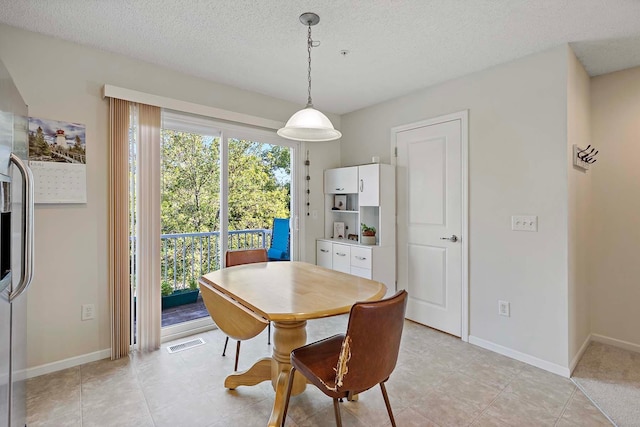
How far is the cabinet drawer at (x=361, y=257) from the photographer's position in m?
3.33

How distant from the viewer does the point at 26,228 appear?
140cm

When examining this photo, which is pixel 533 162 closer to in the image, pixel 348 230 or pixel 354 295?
pixel 354 295

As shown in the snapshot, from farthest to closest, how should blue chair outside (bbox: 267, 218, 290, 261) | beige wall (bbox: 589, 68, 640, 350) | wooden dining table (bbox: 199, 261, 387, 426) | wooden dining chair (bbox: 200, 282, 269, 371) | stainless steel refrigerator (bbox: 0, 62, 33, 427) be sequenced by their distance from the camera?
blue chair outside (bbox: 267, 218, 290, 261), beige wall (bbox: 589, 68, 640, 350), wooden dining chair (bbox: 200, 282, 269, 371), wooden dining table (bbox: 199, 261, 387, 426), stainless steel refrigerator (bbox: 0, 62, 33, 427)

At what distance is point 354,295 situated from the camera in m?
1.74

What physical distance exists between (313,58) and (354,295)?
2002 mm

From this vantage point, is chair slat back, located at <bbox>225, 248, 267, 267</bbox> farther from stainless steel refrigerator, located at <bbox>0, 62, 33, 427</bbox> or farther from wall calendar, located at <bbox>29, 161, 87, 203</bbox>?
stainless steel refrigerator, located at <bbox>0, 62, 33, 427</bbox>

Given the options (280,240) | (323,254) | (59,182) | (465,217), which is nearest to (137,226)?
(59,182)

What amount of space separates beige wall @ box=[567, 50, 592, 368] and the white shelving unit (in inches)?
62.1

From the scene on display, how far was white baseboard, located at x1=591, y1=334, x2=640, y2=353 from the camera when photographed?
271 cm

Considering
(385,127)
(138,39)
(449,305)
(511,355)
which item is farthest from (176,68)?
(511,355)

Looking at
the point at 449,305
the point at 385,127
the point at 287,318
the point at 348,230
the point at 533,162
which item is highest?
the point at 385,127

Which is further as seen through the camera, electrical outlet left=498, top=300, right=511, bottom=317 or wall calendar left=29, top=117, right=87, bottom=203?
electrical outlet left=498, top=300, right=511, bottom=317

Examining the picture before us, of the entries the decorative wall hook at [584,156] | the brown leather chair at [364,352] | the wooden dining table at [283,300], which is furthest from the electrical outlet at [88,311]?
the decorative wall hook at [584,156]

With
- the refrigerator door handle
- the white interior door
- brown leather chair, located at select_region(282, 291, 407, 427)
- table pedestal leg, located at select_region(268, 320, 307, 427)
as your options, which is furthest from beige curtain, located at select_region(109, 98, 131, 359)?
the white interior door
